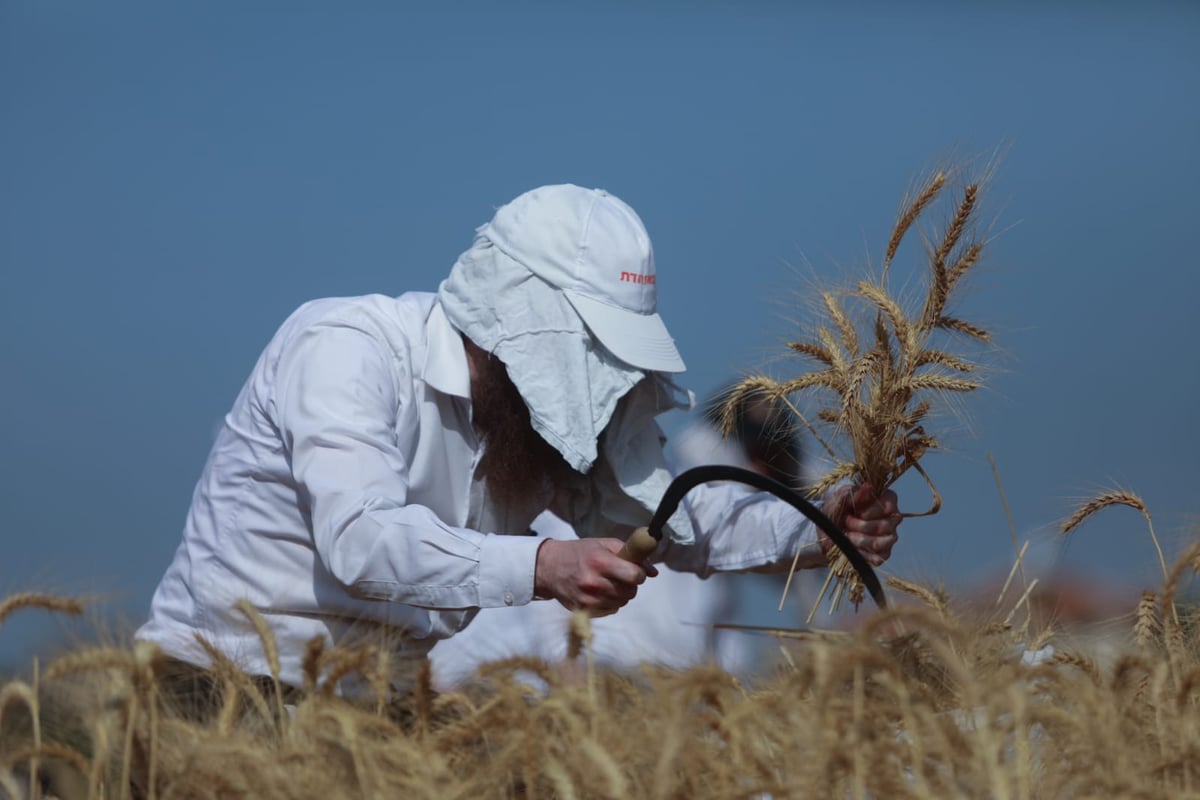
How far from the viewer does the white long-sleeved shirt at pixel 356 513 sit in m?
2.67

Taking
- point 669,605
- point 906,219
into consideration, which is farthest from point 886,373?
point 669,605

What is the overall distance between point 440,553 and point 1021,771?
4.58ft

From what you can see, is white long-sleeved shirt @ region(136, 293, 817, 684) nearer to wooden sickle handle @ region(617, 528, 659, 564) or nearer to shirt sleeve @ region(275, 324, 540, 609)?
shirt sleeve @ region(275, 324, 540, 609)

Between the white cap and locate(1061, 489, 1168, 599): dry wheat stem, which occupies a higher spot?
the white cap

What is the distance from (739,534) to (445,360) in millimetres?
941

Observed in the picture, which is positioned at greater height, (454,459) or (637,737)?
(454,459)

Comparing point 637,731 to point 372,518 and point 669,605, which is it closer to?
point 372,518

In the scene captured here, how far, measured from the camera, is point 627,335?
3018 millimetres

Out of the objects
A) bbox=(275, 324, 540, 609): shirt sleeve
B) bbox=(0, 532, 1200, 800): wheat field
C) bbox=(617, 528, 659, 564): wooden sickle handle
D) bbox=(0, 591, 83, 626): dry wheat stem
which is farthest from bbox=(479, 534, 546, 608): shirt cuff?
bbox=(0, 591, 83, 626): dry wheat stem

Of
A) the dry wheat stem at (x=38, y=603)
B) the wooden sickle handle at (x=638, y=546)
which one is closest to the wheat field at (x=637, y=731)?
the dry wheat stem at (x=38, y=603)

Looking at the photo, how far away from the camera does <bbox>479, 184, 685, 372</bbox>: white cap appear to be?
3.02 m

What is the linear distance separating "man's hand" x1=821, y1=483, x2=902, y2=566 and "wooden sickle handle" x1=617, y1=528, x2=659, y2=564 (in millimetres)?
688

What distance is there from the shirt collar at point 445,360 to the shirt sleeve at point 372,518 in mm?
205

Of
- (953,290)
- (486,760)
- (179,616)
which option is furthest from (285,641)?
(953,290)
